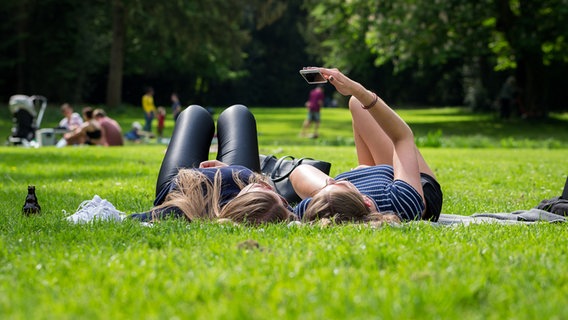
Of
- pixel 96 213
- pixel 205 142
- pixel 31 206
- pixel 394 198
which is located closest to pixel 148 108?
pixel 205 142

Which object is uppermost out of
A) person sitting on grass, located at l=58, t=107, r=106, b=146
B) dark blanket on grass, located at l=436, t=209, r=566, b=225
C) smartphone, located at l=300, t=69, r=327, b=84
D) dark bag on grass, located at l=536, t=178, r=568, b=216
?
smartphone, located at l=300, t=69, r=327, b=84

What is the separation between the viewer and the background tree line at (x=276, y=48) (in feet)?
94.4

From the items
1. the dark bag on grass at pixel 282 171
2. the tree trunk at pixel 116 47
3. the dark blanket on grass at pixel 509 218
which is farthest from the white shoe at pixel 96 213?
the tree trunk at pixel 116 47

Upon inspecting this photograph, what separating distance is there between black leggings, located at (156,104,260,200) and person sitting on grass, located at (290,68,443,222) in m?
0.68

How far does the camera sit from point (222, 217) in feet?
17.0

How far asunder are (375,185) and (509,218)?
3.57 feet

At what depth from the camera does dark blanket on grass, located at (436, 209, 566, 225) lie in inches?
221

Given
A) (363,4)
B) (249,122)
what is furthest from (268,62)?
(249,122)

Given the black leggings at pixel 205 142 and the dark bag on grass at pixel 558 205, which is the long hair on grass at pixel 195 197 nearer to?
the black leggings at pixel 205 142

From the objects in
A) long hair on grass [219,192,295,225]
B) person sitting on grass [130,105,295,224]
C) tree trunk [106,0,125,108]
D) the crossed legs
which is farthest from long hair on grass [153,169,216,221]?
tree trunk [106,0,125,108]

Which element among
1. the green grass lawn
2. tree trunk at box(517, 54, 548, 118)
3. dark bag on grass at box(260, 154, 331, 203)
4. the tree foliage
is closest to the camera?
the green grass lawn

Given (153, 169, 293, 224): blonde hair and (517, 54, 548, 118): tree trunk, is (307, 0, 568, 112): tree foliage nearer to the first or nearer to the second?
(517, 54, 548, 118): tree trunk

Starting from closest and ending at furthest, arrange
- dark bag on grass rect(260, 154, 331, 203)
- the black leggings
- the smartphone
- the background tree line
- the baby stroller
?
the smartphone → the black leggings → dark bag on grass rect(260, 154, 331, 203) → the baby stroller → the background tree line

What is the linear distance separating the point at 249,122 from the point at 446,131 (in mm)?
23057
